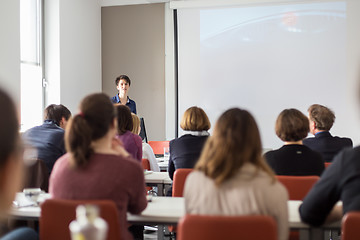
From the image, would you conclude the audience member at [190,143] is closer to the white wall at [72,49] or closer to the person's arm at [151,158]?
the person's arm at [151,158]

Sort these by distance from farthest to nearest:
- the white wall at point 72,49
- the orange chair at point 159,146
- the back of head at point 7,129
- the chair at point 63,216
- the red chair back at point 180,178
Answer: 1. the white wall at point 72,49
2. the orange chair at point 159,146
3. the red chair back at point 180,178
4. the chair at point 63,216
5. the back of head at point 7,129

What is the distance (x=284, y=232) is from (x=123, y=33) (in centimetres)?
614

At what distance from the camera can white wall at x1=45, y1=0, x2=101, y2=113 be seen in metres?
6.19

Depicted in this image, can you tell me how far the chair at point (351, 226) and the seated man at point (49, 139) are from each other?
8.05 feet

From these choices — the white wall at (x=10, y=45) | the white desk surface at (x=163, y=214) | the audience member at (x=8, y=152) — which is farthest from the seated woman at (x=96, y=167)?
the white wall at (x=10, y=45)

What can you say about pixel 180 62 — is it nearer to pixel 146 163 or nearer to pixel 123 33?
pixel 123 33

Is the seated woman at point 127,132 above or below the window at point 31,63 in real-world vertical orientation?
below

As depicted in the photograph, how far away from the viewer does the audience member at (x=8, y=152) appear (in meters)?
0.82

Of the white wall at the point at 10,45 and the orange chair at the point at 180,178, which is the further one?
the white wall at the point at 10,45

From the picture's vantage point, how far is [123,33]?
7383 mm

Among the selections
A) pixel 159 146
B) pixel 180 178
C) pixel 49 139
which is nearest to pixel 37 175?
pixel 49 139

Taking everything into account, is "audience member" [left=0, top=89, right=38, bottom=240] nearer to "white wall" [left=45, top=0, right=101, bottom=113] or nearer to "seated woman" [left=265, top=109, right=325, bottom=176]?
"seated woman" [left=265, top=109, right=325, bottom=176]

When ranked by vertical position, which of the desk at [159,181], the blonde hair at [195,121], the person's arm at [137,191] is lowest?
the desk at [159,181]

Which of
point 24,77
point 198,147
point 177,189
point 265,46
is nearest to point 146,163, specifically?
point 198,147
